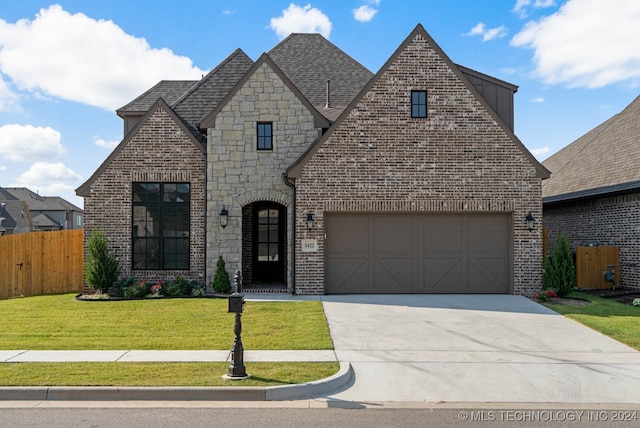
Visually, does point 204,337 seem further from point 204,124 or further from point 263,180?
point 204,124

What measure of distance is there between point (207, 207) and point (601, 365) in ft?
36.3

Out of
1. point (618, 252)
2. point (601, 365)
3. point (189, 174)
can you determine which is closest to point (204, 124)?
point (189, 174)

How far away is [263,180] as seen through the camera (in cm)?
1569

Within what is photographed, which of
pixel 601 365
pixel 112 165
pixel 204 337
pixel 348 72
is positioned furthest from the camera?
pixel 348 72

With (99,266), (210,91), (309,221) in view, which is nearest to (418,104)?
(309,221)

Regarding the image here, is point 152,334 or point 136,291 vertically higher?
point 136,291

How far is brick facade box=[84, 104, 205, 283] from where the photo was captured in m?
15.9

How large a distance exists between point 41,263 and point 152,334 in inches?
370

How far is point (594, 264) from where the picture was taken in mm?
17062

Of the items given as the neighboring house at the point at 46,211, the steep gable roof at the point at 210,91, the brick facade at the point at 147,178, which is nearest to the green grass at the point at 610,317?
the brick facade at the point at 147,178

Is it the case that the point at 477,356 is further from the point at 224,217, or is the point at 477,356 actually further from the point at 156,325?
the point at 224,217

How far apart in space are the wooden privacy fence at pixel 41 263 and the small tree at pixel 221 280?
516cm

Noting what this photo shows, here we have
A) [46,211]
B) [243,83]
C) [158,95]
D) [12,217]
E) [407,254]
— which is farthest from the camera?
[46,211]

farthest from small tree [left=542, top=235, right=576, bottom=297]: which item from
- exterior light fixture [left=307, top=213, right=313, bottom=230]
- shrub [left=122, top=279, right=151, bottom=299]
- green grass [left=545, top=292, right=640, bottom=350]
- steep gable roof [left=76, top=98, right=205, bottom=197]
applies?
shrub [left=122, top=279, right=151, bottom=299]
